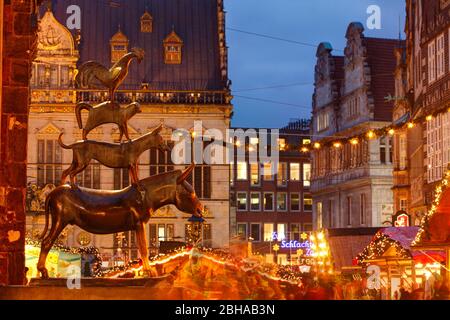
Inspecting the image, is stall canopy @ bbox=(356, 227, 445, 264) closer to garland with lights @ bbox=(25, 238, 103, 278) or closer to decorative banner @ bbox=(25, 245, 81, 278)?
garland with lights @ bbox=(25, 238, 103, 278)

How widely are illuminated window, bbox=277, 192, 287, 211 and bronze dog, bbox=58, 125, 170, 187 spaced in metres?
70.5

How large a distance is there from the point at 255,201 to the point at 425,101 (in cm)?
4526

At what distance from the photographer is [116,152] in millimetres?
12820

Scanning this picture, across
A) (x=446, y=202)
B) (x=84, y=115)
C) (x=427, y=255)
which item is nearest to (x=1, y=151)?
(x=446, y=202)

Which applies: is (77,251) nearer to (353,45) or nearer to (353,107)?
(353,107)

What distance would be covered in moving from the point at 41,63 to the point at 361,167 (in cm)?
2122

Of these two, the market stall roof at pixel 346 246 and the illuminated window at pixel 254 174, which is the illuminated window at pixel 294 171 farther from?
the market stall roof at pixel 346 246

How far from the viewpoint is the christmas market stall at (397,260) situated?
2741 centimetres

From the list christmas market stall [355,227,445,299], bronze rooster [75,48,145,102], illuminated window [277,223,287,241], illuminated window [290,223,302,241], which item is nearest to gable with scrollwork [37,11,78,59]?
christmas market stall [355,227,445,299]

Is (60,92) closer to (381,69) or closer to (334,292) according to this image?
(381,69)

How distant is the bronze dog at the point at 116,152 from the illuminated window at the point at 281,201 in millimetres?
70496

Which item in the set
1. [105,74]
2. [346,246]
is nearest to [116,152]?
[105,74]

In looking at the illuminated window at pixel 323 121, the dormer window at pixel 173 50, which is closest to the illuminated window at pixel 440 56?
the dormer window at pixel 173 50

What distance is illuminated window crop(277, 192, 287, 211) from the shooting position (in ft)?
273
